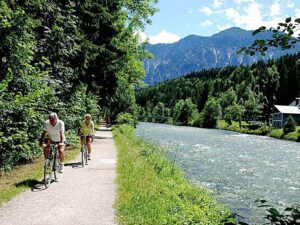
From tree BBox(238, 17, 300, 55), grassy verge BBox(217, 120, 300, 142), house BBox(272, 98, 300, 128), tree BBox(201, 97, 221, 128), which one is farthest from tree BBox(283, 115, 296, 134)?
tree BBox(238, 17, 300, 55)

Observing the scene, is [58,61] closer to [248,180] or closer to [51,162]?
[51,162]

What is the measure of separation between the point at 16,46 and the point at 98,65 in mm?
14909

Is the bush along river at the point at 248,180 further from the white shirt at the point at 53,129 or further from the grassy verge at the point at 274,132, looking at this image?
the grassy verge at the point at 274,132

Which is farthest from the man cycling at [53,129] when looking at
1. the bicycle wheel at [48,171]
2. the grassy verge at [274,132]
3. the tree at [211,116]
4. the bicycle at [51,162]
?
the tree at [211,116]

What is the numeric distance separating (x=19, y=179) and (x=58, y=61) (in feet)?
31.3

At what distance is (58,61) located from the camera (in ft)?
67.6

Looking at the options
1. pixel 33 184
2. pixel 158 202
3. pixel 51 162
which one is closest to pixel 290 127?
pixel 51 162

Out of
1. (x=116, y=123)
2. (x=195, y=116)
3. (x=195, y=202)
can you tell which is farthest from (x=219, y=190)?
(x=195, y=116)

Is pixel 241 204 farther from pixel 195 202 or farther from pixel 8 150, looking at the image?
pixel 8 150

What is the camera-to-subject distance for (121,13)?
3266 cm

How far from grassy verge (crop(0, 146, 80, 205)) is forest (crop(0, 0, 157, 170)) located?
0.45 m

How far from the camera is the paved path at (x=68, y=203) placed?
8.61 m

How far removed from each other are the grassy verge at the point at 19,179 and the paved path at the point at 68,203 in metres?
0.34

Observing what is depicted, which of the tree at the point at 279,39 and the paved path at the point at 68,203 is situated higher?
the tree at the point at 279,39
